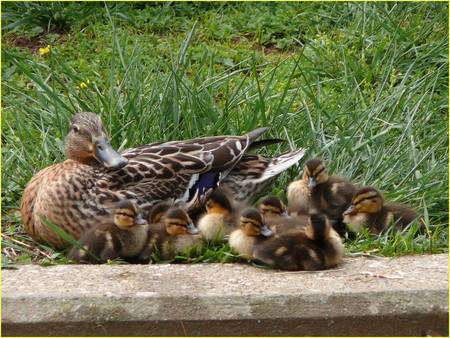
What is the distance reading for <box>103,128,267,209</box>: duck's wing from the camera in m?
5.38

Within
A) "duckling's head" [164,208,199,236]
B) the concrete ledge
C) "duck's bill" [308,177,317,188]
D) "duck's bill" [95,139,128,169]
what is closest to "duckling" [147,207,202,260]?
"duckling's head" [164,208,199,236]

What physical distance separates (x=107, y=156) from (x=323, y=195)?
Result: 1.03 metres

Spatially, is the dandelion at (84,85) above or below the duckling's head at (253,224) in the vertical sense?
above

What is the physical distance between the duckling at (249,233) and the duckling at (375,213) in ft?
1.82

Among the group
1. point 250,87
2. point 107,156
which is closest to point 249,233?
point 107,156

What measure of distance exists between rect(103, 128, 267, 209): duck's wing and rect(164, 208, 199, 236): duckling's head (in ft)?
1.10

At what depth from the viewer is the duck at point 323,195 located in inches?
213

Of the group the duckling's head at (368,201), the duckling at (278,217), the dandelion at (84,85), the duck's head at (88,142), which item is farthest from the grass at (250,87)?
the duck's head at (88,142)

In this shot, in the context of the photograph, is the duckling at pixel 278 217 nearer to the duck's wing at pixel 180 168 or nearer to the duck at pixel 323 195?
the duck at pixel 323 195

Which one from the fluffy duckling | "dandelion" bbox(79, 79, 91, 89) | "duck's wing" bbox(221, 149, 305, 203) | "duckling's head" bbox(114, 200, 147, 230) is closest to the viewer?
"duckling's head" bbox(114, 200, 147, 230)

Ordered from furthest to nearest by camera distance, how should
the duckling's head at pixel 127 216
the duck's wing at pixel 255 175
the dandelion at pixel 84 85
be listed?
the dandelion at pixel 84 85 < the duck's wing at pixel 255 175 < the duckling's head at pixel 127 216

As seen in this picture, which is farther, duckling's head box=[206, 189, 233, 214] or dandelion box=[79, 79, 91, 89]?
dandelion box=[79, 79, 91, 89]

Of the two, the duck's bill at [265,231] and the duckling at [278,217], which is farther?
the duckling at [278,217]

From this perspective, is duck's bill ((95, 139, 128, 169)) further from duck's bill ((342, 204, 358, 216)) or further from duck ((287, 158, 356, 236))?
duck's bill ((342, 204, 358, 216))
